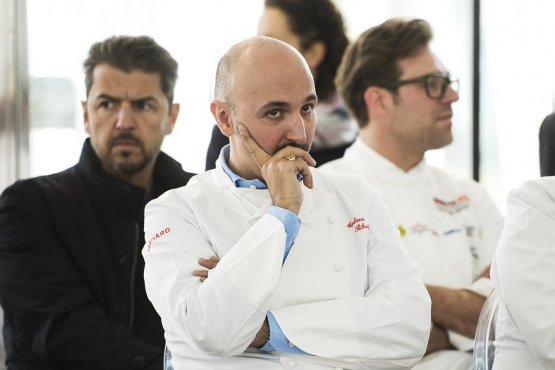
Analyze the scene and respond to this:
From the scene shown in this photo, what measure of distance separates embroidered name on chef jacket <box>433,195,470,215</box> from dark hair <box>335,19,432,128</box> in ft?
1.32

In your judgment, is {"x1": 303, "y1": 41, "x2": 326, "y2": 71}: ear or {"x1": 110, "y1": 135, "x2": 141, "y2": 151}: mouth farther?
{"x1": 303, "y1": 41, "x2": 326, "y2": 71}: ear

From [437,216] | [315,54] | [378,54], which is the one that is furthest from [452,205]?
[315,54]

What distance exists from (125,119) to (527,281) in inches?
54.3

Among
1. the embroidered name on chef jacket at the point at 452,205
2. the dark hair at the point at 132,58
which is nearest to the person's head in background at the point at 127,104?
the dark hair at the point at 132,58

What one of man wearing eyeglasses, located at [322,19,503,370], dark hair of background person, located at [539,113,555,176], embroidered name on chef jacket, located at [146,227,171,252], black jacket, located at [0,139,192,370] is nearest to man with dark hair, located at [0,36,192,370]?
black jacket, located at [0,139,192,370]

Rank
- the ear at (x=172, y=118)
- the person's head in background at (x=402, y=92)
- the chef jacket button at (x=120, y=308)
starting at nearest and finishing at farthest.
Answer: the chef jacket button at (x=120, y=308)
the ear at (x=172, y=118)
the person's head in background at (x=402, y=92)

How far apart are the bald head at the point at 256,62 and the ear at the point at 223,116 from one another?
0.06 feet

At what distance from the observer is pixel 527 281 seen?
2.02 metres

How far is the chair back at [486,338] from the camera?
214cm

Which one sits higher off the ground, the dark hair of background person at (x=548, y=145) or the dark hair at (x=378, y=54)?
the dark hair at (x=378, y=54)

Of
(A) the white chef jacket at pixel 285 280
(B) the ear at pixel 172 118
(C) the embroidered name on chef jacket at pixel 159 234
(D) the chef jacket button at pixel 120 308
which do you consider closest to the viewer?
(A) the white chef jacket at pixel 285 280

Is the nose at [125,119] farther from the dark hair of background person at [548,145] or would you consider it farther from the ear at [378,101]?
the dark hair of background person at [548,145]

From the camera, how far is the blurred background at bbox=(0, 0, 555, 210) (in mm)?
4195

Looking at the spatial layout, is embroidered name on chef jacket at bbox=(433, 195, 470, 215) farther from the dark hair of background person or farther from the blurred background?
the blurred background
